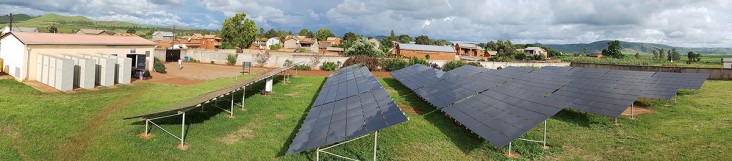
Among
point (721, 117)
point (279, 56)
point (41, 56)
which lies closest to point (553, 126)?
point (721, 117)

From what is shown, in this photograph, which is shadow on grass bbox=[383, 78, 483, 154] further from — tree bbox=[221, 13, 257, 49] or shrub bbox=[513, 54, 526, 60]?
shrub bbox=[513, 54, 526, 60]

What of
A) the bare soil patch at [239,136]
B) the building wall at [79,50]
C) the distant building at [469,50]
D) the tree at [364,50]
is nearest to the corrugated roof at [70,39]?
the building wall at [79,50]

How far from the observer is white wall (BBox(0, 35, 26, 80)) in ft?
92.1

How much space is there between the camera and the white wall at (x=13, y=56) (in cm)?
2806

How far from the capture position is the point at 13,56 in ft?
96.5

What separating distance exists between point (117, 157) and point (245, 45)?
7162 centimetres

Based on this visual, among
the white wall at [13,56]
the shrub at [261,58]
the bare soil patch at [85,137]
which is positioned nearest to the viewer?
the bare soil patch at [85,137]

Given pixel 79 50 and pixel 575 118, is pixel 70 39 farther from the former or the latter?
pixel 575 118

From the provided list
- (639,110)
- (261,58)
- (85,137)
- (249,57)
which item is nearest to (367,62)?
(261,58)

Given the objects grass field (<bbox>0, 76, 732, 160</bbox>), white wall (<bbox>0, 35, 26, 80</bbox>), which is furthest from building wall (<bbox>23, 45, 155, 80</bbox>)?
grass field (<bbox>0, 76, 732, 160</bbox>)

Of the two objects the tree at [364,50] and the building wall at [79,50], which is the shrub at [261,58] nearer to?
the building wall at [79,50]

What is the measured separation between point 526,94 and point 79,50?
32.7 meters

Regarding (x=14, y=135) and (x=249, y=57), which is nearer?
(x=14, y=135)

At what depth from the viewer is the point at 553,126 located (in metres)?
17.4
